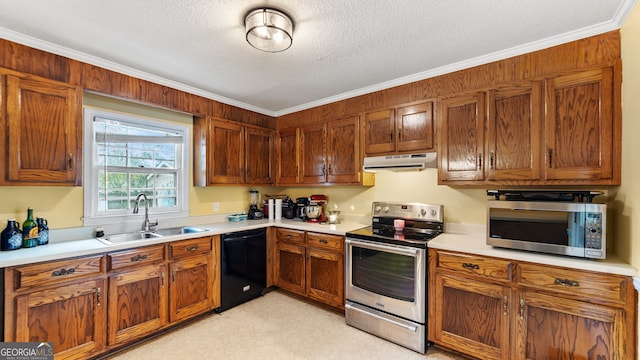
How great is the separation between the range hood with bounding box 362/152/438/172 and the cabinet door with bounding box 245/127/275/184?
1.48 metres

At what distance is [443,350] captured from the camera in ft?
7.61

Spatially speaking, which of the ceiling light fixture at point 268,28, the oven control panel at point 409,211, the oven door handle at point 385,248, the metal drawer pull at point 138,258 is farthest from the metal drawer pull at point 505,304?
the metal drawer pull at point 138,258

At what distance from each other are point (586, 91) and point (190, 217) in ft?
12.6

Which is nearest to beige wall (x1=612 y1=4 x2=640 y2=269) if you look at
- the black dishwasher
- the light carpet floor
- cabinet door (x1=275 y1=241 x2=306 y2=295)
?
the light carpet floor

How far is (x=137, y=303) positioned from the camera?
2.34 metres

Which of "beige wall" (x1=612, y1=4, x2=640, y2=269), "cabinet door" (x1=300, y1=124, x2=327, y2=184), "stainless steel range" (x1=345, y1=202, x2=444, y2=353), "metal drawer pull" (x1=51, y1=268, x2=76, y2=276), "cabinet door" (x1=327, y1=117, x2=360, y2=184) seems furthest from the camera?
"cabinet door" (x1=300, y1=124, x2=327, y2=184)

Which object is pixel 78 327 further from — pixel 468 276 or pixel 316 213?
pixel 468 276

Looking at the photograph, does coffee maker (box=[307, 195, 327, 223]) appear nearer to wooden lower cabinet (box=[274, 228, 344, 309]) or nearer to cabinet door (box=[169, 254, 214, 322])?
wooden lower cabinet (box=[274, 228, 344, 309])

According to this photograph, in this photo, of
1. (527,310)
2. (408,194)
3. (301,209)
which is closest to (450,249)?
(527,310)

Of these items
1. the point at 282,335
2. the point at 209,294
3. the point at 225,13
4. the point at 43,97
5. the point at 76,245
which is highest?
the point at 225,13

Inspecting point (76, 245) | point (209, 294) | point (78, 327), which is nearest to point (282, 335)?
point (209, 294)

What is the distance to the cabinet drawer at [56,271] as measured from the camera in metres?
1.81

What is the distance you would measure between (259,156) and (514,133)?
112 inches

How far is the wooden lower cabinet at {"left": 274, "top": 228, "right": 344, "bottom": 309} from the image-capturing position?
9.60 feet
